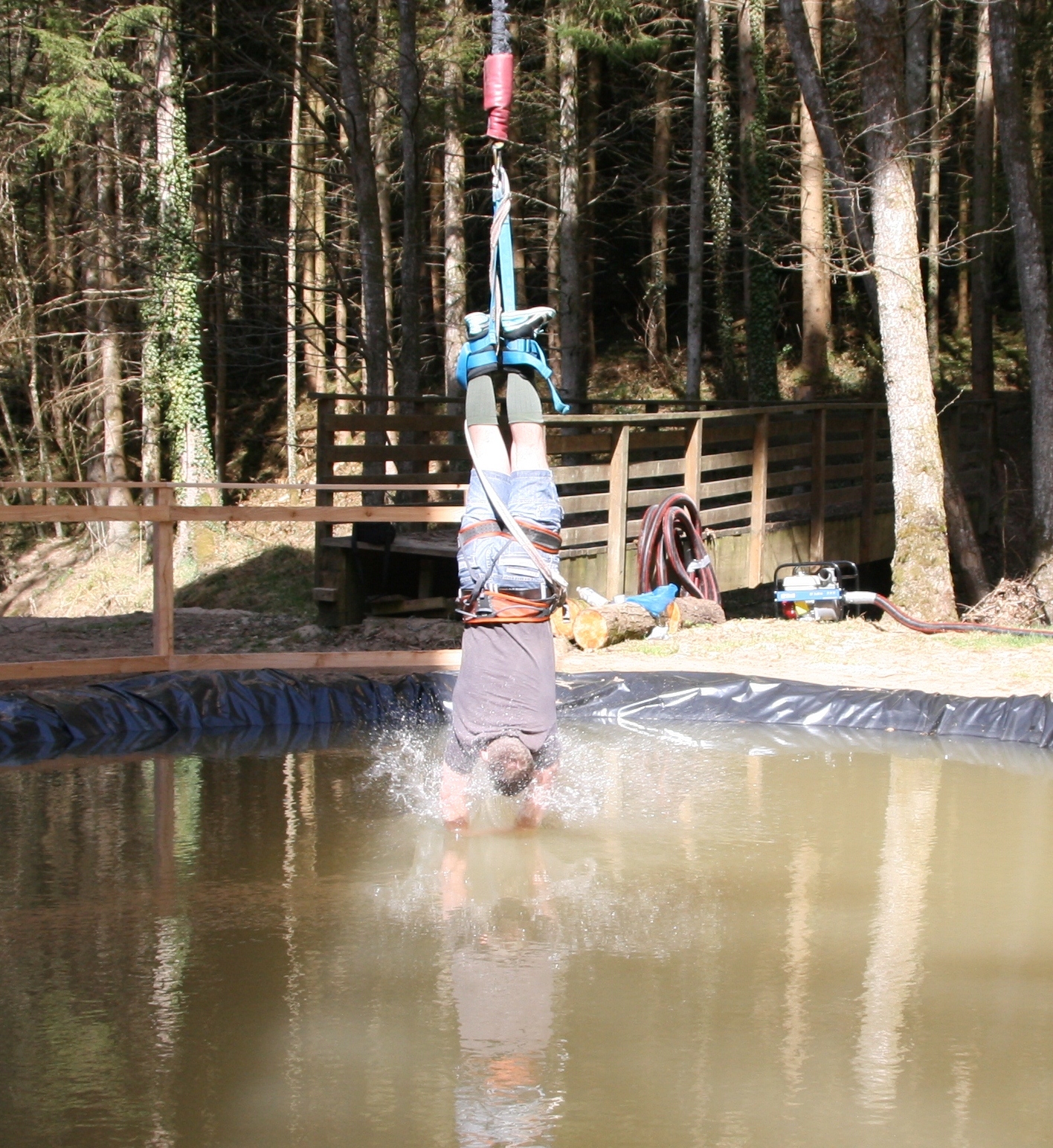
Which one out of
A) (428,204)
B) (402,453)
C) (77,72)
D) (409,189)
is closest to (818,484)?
(402,453)

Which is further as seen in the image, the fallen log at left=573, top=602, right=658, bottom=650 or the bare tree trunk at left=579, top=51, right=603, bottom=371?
the bare tree trunk at left=579, top=51, right=603, bottom=371

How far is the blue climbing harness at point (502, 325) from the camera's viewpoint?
14.6 ft

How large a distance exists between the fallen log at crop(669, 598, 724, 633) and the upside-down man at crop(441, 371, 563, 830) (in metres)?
4.74

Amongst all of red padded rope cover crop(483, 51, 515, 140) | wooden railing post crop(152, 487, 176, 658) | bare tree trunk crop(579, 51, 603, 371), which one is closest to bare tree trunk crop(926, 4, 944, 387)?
bare tree trunk crop(579, 51, 603, 371)

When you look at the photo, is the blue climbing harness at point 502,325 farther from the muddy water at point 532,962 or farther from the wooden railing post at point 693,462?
the wooden railing post at point 693,462

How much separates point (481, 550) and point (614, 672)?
2792mm

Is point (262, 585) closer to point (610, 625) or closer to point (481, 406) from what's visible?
point (610, 625)

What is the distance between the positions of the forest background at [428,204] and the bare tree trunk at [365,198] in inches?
1.5

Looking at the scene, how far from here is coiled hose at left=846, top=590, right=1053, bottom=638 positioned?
8.67 m

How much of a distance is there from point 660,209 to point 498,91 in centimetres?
1796

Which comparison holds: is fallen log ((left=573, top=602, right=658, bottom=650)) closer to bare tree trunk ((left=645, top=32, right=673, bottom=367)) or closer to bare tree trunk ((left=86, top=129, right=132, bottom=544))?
bare tree trunk ((left=86, top=129, right=132, bottom=544))

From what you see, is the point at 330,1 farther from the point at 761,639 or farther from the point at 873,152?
the point at 761,639

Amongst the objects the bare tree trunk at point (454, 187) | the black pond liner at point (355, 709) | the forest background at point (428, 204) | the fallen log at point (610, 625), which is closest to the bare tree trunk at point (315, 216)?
the forest background at point (428, 204)

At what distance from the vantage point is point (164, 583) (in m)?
7.03
